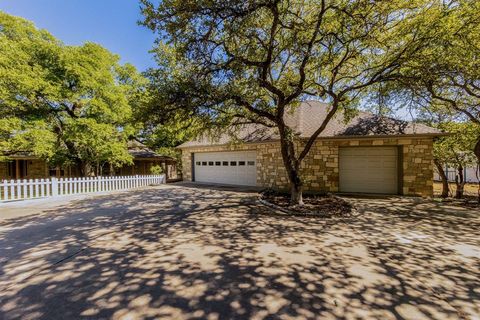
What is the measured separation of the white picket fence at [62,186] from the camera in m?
8.90

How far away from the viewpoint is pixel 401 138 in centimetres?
967

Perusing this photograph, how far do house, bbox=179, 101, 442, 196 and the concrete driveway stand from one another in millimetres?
3736

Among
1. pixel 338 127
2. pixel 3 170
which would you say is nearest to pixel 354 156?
pixel 338 127

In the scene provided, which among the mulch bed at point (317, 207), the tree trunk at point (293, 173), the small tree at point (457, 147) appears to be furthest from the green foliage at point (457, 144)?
the tree trunk at point (293, 173)

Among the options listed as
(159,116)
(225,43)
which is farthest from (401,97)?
(159,116)

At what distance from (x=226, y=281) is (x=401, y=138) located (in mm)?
10159

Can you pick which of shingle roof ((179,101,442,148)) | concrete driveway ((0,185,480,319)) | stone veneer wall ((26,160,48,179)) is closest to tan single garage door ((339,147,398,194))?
shingle roof ((179,101,442,148))

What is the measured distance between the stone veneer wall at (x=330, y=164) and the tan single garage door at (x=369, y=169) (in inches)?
13.5

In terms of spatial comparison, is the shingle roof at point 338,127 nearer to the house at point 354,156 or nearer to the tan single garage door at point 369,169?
the house at point 354,156

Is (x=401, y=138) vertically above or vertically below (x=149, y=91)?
below

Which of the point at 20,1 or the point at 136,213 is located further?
the point at 20,1

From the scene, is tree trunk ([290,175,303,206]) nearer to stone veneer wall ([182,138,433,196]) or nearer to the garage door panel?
stone veneer wall ([182,138,433,196])

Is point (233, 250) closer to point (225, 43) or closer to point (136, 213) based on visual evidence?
point (136, 213)

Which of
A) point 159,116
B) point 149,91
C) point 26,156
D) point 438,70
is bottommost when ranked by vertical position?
point 26,156
